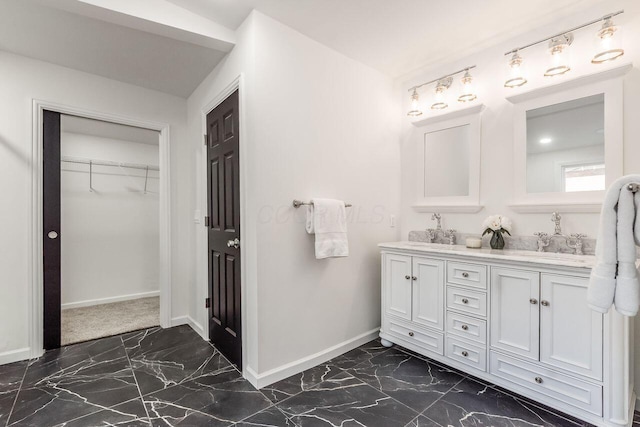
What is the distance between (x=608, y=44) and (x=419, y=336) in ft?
7.20

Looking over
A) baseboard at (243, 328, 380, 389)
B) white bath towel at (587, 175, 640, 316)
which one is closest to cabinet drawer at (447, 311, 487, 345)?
baseboard at (243, 328, 380, 389)

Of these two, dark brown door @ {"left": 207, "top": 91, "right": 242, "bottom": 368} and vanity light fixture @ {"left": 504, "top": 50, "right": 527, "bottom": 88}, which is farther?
dark brown door @ {"left": 207, "top": 91, "right": 242, "bottom": 368}

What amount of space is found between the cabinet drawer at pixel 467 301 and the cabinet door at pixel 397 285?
32cm

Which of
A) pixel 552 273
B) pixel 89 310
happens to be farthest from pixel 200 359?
pixel 552 273

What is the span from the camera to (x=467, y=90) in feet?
7.81

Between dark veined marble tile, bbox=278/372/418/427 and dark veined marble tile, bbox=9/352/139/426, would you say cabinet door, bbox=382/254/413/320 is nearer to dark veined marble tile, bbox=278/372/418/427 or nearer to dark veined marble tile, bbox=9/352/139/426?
dark veined marble tile, bbox=278/372/418/427

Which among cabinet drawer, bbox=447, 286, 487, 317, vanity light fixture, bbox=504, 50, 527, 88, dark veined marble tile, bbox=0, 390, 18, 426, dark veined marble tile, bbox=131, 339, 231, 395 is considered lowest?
dark veined marble tile, bbox=131, 339, 231, 395

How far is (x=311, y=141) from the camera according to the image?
7.27ft

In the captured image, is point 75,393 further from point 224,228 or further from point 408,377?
point 408,377

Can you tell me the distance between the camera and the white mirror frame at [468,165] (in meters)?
2.38

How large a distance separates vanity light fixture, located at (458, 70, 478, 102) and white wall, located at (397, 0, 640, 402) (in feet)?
0.22

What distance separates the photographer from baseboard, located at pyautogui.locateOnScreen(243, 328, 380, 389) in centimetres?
194

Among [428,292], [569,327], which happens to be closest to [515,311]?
[569,327]

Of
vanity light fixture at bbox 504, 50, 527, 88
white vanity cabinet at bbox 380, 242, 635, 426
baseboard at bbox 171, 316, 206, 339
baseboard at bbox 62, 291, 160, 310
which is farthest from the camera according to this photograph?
baseboard at bbox 62, 291, 160, 310
